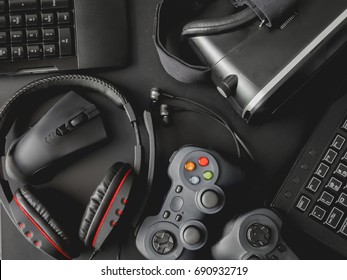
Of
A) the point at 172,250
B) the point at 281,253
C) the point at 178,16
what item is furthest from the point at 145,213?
the point at 178,16

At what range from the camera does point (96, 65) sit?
0.72m

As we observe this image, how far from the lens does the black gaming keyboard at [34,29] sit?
70 centimetres

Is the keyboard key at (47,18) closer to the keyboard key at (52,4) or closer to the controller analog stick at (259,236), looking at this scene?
the keyboard key at (52,4)

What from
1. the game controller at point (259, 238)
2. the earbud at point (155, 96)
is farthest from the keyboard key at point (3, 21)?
the game controller at point (259, 238)

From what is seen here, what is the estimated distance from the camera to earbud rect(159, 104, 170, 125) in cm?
73

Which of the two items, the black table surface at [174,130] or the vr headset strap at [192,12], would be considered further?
the black table surface at [174,130]

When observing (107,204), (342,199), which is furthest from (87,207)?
(342,199)

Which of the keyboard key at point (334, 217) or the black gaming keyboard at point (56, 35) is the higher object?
the black gaming keyboard at point (56, 35)

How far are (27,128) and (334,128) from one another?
475mm

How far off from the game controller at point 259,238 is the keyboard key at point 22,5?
44cm

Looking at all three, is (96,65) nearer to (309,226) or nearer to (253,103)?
(253,103)

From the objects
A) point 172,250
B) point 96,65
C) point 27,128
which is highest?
point 96,65

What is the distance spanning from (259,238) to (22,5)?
0.49m

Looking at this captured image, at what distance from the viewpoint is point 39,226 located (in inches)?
26.1
